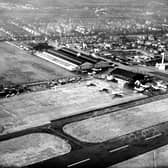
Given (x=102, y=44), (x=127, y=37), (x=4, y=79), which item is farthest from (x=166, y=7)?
(x=4, y=79)

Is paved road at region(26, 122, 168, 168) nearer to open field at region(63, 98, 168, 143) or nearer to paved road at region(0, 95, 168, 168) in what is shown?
paved road at region(0, 95, 168, 168)

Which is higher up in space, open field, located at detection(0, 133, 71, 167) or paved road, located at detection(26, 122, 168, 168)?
open field, located at detection(0, 133, 71, 167)

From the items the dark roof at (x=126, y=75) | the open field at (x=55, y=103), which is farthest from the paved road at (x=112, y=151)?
the dark roof at (x=126, y=75)

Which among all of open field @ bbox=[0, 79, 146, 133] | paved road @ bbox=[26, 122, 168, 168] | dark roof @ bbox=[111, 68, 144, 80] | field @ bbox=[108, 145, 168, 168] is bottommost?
field @ bbox=[108, 145, 168, 168]

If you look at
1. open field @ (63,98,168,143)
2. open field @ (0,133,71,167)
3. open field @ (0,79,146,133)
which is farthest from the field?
open field @ (0,79,146,133)

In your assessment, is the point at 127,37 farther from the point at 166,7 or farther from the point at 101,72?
the point at 166,7

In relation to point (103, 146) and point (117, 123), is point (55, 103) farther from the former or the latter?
point (103, 146)
